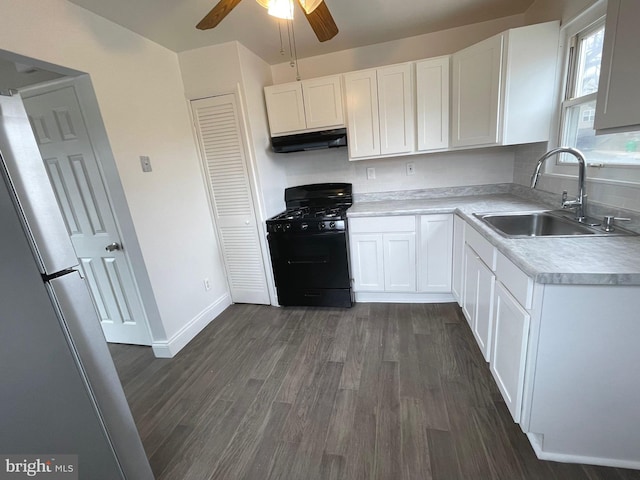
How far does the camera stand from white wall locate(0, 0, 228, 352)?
159 cm

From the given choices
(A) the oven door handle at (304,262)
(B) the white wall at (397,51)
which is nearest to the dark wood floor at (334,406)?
(A) the oven door handle at (304,262)

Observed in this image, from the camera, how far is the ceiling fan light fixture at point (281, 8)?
4.53 feet

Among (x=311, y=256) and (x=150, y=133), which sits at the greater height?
(x=150, y=133)

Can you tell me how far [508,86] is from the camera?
212 cm

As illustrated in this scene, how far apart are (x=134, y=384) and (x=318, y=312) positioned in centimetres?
156

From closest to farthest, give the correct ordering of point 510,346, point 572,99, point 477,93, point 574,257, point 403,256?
point 574,257, point 510,346, point 572,99, point 477,93, point 403,256

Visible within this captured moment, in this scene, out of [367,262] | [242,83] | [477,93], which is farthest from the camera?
[367,262]

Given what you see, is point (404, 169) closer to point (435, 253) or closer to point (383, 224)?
point (383, 224)

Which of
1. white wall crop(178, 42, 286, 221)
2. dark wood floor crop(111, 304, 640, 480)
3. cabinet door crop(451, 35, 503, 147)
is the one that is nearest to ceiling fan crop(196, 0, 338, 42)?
white wall crop(178, 42, 286, 221)

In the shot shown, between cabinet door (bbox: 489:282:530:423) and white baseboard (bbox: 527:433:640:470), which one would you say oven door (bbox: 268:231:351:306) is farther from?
white baseboard (bbox: 527:433:640:470)

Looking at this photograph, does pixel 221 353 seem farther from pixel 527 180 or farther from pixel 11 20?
pixel 527 180

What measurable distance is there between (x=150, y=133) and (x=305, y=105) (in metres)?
1.36

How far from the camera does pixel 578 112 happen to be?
1.94 m

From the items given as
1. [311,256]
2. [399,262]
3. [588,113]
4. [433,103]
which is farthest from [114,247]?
[588,113]
